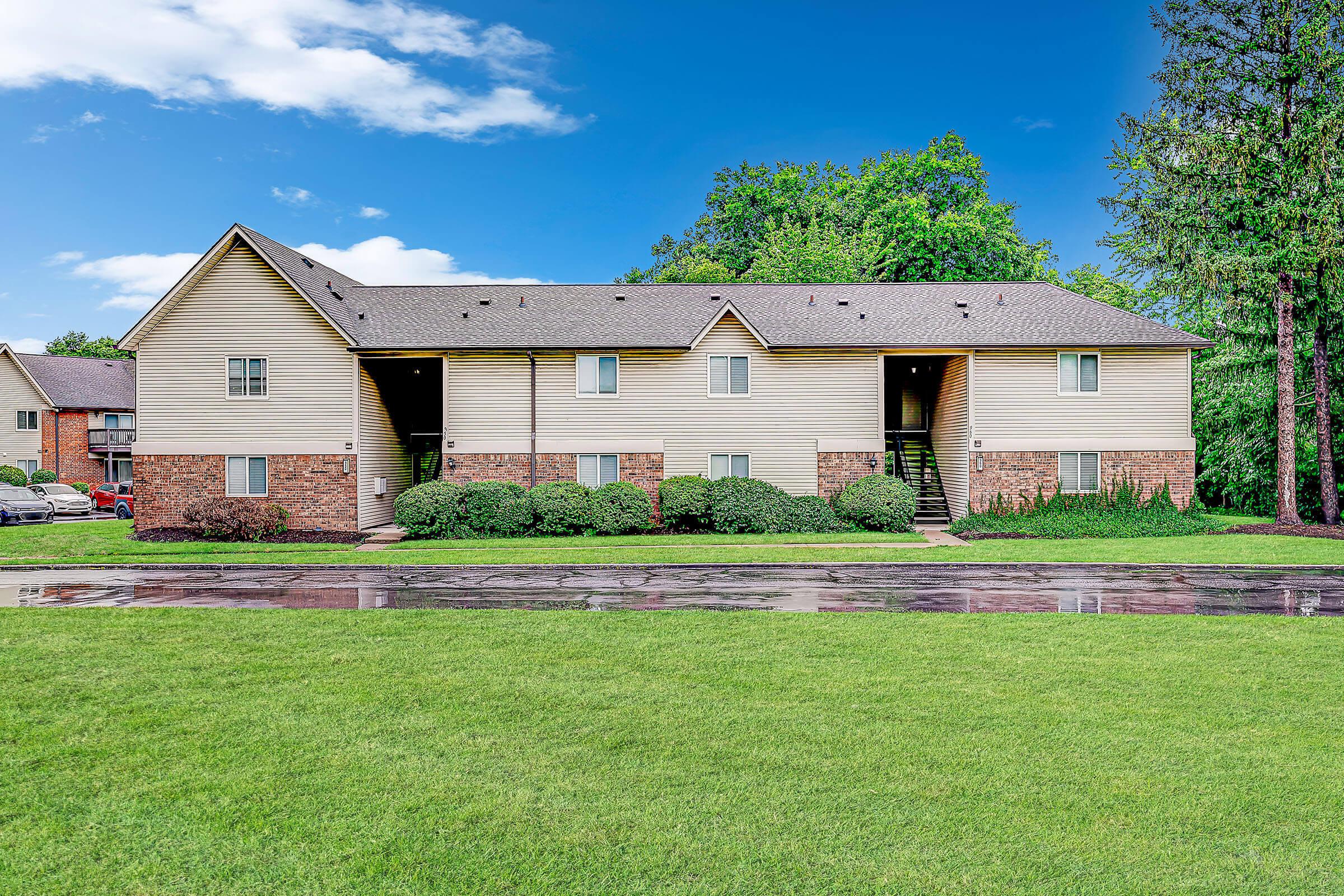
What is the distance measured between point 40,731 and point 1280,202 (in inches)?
1203

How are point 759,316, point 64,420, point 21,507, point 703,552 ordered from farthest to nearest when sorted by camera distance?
1. point 64,420
2. point 21,507
3. point 759,316
4. point 703,552

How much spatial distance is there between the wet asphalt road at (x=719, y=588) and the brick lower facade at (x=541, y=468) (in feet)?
29.7

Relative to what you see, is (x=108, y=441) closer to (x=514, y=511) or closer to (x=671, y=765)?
(x=514, y=511)

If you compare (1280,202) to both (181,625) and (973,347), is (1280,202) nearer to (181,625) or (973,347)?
(973,347)

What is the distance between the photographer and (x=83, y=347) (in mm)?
82500

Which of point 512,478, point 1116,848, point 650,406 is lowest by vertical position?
point 1116,848

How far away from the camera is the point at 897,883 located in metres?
4.40

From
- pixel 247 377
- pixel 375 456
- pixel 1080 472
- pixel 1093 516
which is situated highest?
pixel 247 377

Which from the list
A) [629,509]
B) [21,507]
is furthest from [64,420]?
[629,509]

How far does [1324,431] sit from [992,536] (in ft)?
41.3

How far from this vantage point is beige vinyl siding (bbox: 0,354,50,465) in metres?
49.0

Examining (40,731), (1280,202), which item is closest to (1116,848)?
(40,731)

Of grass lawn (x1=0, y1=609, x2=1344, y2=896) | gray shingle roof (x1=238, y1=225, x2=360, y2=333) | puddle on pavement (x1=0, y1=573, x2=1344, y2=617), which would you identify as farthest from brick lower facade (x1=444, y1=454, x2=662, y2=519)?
grass lawn (x1=0, y1=609, x2=1344, y2=896)

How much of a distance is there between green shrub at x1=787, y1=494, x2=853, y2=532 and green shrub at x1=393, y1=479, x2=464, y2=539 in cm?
997
